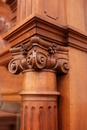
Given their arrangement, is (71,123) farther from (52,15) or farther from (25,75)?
(52,15)

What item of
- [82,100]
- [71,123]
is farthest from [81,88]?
[71,123]

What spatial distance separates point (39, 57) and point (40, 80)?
4.0 inches

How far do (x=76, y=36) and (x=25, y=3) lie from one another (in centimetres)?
31

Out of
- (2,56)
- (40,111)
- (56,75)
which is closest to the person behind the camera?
(40,111)

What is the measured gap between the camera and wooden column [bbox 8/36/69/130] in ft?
2.03

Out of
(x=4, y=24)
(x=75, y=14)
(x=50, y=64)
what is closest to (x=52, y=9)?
(x=75, y=14)

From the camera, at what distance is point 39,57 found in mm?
615

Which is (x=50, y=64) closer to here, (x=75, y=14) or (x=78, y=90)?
(x=78, y=90)

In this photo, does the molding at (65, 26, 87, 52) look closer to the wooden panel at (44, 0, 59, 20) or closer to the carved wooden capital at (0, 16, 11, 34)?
the wooden panel at (44, 0, 59, 20)

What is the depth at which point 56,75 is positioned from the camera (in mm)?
736

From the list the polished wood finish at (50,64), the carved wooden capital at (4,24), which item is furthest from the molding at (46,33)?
the carved wooden capital at (4,24)

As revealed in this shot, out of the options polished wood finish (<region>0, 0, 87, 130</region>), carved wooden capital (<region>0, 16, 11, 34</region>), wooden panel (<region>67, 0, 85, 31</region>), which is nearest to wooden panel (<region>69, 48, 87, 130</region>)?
polished wood finish (<region>0, 0, 87, 130</region>)

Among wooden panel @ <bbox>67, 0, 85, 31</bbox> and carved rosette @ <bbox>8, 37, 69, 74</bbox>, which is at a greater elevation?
wooden panel @ <bbox>67, 0, 85, 31</bbox>

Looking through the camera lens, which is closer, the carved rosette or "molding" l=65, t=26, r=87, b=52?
the carved rosette
